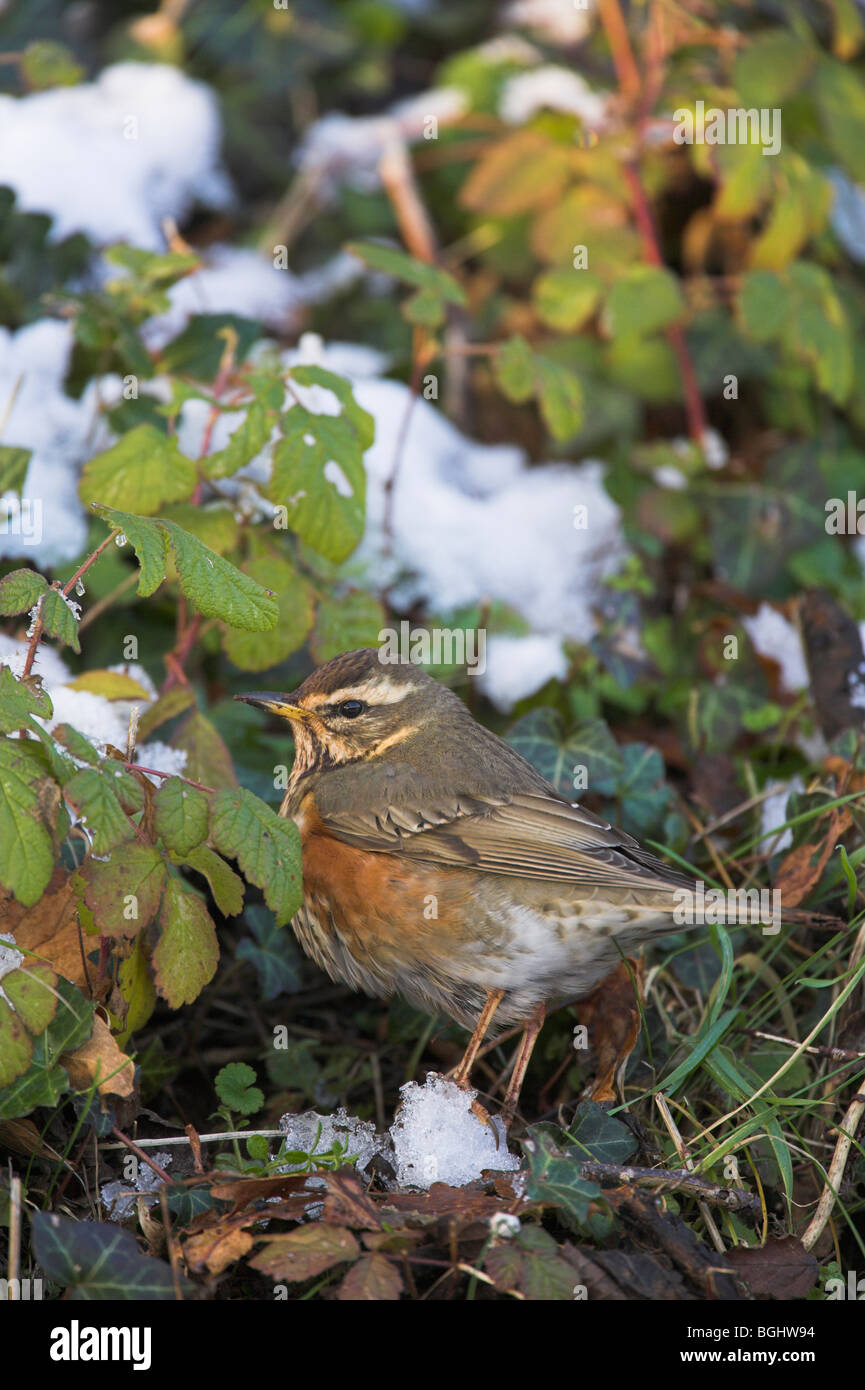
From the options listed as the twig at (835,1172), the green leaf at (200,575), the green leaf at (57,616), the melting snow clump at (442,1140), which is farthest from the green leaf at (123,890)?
the twig at (835,1172)

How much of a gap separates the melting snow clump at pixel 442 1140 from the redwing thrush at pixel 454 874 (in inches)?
6.2

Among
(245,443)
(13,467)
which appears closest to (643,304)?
(245,443)

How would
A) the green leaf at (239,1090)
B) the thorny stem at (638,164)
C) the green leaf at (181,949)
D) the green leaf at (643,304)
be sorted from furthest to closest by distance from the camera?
the thorny stem at (638,164)
the green leaf at (643,304)
the green leaf at (239,1090)
the green leaf at (181,949)

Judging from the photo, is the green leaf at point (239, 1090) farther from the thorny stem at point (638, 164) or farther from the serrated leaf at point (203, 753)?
the thorny stem at point (638, 164)

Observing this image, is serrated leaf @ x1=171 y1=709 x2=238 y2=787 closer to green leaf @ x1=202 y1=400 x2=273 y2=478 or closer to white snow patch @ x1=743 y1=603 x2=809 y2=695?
green leaf @ x1=202 y1=400 x2=273 y2=478

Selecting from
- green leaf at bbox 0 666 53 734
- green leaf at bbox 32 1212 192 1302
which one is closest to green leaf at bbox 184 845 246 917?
green leaf at bbox 0 666 53 734

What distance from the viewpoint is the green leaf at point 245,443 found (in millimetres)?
4062

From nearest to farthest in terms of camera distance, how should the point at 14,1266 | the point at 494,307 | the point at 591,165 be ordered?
the point at 14,1266
the point at 591,165
the point at 494,307

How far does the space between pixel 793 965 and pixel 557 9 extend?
615 cm

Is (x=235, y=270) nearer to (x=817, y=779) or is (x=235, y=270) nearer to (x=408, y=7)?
(x=408, y=7)

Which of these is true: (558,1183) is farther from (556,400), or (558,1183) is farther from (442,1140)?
(556,400)

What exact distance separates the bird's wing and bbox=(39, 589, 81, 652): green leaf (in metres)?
1.25

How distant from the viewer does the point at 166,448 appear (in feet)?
13.7
